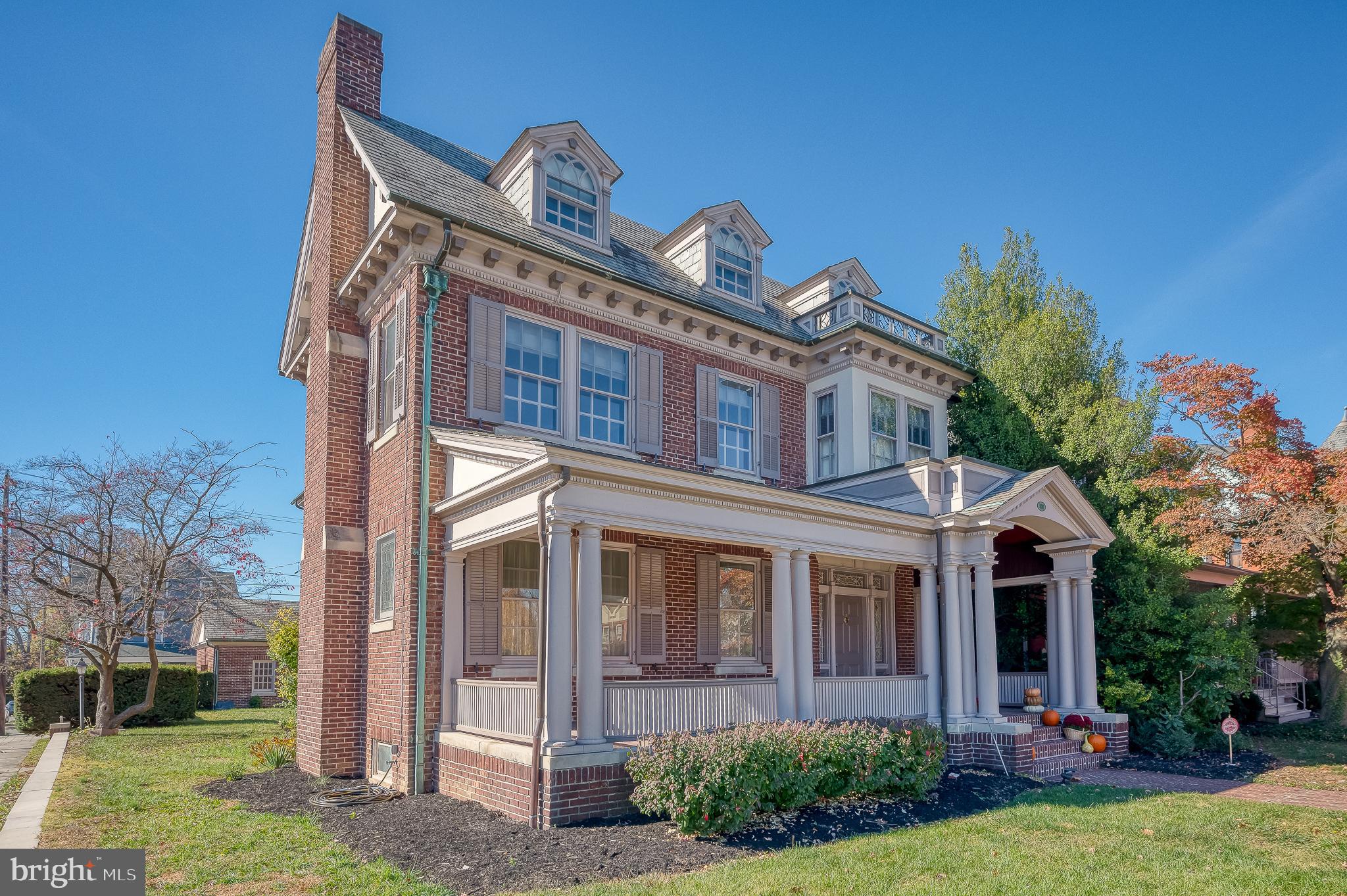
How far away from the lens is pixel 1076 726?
14.9m

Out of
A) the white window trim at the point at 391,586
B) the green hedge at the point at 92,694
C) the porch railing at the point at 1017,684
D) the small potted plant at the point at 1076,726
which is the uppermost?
the white window trim at the point at 391,586

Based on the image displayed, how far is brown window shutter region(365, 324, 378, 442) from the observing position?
1347cm

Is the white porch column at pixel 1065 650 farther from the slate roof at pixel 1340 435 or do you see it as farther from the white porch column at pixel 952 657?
the slate roof at pixel 1340 435

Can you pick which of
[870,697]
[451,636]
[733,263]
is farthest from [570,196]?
[870,697]

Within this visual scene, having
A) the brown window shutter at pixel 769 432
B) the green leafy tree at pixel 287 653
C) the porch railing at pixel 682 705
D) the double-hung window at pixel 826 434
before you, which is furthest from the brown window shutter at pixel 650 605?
the green leafy tree at pixel 287 653

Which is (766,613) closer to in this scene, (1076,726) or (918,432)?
(1076,726)

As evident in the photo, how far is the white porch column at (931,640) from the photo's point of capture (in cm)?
1390

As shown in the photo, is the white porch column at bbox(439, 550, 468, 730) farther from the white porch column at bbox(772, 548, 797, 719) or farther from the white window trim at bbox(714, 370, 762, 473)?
the white window trim at bbox(714, 370, 762, 473)

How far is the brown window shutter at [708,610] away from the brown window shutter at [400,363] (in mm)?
5130

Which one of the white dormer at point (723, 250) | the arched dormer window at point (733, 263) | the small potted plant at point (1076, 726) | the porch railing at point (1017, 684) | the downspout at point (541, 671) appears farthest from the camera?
the arched dormer window at point (733, 263)

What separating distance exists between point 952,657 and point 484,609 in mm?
7235

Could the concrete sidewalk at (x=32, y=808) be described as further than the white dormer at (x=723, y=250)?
No

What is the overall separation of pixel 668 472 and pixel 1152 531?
11503 millimetres

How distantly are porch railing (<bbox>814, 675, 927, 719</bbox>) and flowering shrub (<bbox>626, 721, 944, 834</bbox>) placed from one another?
4.67 feet
